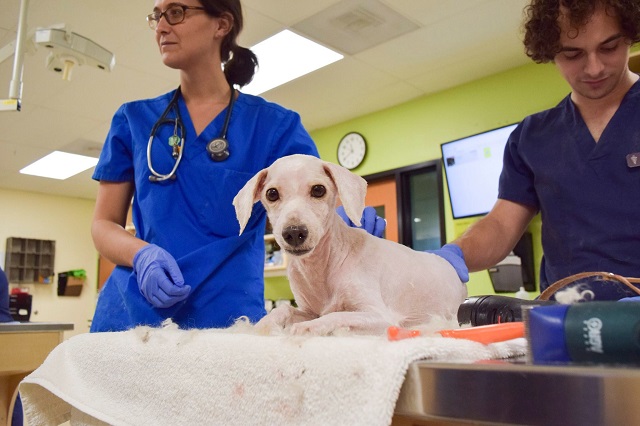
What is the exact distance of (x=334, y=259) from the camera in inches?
31.4

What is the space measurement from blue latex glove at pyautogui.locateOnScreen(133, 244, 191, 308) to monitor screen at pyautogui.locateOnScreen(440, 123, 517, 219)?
261 cm

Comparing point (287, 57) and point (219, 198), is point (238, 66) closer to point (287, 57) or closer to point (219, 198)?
point (219, 198)

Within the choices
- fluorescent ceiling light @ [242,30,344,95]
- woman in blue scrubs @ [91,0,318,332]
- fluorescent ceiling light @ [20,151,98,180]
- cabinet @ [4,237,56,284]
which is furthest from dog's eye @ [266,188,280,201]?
cabinet @ [4,237,56,284]

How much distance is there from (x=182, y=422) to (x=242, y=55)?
970mm

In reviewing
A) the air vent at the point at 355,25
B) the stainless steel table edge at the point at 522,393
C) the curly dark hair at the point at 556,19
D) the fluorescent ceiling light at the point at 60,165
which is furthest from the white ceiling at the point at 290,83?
the stainless steel table edge at the point at 522,393

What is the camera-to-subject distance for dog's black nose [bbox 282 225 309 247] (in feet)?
2.29

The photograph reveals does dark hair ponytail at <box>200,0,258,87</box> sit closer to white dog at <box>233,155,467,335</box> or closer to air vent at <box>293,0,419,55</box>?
white dog at <box>233,155,467,335</box>

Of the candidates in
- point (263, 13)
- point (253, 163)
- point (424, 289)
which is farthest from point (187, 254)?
point (263, 13)

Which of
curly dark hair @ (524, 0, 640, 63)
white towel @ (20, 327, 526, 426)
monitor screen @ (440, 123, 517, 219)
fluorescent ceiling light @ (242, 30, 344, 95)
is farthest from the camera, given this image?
monitor screen @ (440, 123, 517, 219)

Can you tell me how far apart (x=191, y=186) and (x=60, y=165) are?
5.09 metres

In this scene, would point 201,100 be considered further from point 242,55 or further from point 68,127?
point 68,127

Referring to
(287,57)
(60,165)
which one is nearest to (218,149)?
(287,57)

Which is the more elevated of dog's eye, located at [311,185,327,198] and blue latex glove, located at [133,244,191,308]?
dog's eye, located at [311,185,327,198]

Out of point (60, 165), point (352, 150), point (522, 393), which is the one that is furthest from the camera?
point (60, 165)
